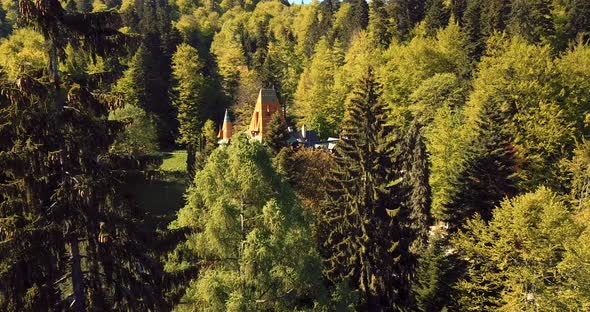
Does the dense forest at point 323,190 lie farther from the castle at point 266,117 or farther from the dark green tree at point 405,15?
the dark green tree at point 405,15

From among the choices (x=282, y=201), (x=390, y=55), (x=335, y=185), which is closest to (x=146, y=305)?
(x=282, y=201)

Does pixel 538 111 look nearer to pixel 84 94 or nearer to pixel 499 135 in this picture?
pixel 499 135

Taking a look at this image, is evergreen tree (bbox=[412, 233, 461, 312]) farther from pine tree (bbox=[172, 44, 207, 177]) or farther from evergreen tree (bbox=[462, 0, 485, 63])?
pine tree (bbox=[172, 44, 207, 177])

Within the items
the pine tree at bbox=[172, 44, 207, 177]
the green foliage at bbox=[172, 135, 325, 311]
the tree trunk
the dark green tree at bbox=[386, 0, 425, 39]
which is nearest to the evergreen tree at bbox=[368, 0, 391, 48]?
the dark green tree at bbox=[386, 0, 425, 39]

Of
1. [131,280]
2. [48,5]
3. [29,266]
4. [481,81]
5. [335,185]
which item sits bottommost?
[335,185]

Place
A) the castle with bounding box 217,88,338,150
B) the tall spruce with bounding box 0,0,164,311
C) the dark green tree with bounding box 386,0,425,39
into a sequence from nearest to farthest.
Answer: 1. the tall spruce with bounding box 0,0,164,311
2. the castle with bounding box 217,88,338,150
3. the dark green tree with bounding box 386,0,425,39

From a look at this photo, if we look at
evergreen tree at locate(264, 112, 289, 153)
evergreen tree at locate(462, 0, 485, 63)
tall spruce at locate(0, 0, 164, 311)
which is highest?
evergreen tree at locate(462, 0, 485, 63)

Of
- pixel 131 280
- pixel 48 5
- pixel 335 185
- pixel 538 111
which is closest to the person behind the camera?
pixel 48 5
